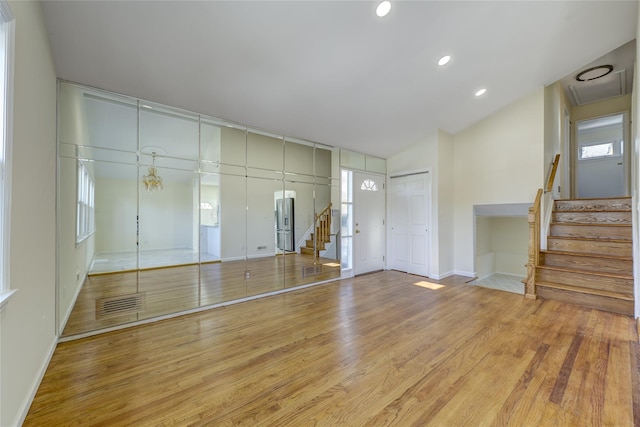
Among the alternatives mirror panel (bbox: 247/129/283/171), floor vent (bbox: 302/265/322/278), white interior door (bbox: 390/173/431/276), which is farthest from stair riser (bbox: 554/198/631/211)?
mirror panel (bbox: 247/129/283/171)

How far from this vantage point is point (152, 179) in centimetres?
330

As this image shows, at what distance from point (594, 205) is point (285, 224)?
5577 mm

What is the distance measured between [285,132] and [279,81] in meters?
1.18

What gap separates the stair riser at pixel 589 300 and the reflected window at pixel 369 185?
3.30m

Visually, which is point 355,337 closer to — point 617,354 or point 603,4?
point 617,354

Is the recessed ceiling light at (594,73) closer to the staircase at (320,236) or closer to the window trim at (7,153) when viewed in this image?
the staircase at (320,236)

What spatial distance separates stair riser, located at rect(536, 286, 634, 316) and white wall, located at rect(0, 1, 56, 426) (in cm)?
581

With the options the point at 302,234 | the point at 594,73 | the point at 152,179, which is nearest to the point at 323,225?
the point at 302,234

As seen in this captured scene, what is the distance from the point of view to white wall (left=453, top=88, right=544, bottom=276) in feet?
15.9

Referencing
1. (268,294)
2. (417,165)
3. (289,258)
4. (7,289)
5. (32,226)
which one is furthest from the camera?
(417,165)

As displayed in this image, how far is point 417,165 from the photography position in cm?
571

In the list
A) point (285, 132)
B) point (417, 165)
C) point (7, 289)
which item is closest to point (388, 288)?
point (417, 165)

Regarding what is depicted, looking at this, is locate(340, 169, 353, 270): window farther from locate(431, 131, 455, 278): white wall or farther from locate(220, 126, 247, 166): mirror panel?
locate(220, 126, 247, 166): mirror panel

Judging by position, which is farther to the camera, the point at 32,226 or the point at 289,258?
the point at 289,258
